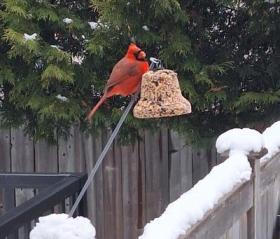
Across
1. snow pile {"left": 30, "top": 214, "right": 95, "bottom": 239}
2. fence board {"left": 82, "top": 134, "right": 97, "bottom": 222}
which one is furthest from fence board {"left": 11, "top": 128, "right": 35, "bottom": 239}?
snow pile {"left": 30, "top": 214, "right": 95, "bottom": 239}

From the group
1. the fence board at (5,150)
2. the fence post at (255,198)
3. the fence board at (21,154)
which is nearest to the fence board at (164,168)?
the fence board at (21,154)

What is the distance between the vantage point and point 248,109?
4492 mm

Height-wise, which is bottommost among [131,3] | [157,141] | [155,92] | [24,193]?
[24,193]

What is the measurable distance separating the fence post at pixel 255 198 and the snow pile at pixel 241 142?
3 cm

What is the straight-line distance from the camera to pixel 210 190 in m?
→ 2.05

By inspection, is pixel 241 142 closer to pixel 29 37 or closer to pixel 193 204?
pixel 193 204

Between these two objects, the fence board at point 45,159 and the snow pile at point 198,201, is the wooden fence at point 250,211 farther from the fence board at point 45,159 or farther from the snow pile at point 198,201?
the fence board at point 45,159

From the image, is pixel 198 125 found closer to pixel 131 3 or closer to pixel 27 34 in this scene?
pixel 131 3

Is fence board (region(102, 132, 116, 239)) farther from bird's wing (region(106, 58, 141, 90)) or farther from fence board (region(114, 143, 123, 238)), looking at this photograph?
bird's wing (region(106, 58, 141, 90))

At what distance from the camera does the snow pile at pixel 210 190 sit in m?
1.66

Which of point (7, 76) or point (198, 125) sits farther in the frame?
point (198, 125)

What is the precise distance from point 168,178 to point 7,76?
A: 1.60 m

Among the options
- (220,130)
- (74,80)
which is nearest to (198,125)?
(220,130)

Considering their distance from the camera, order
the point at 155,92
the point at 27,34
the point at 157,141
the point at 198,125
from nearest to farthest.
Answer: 1. the point at 155,92
2. the point at 27,34
3. the point at 198,125
4. the point at 157,141
